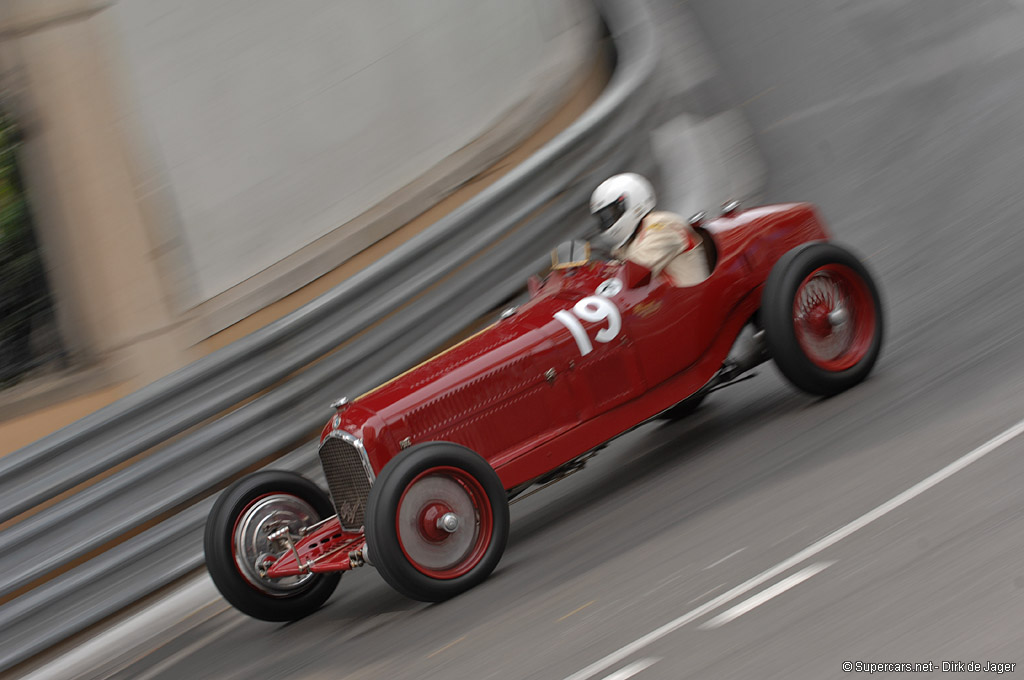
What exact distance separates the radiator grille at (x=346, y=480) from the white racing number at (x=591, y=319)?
4.07 ft

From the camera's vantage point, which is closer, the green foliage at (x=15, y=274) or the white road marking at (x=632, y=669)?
the white road marking at (x=632, y=669)

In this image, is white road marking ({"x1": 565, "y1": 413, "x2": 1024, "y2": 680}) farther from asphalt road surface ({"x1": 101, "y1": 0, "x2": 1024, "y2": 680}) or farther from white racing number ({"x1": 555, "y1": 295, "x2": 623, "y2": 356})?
white racing number ({"x1": 555, "y1": 295, "x2": 623, "y2": 356})

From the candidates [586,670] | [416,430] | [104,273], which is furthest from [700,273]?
[104,273]

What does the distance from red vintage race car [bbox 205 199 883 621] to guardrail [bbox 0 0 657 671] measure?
0.88 meters

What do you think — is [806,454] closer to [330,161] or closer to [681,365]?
[681,365]

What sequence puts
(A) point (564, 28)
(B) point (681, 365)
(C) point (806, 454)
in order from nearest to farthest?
1. (C) point (806, 454)
2. (B) point (681, 365)
3. (A) point (564, 28)

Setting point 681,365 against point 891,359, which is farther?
point 891,359

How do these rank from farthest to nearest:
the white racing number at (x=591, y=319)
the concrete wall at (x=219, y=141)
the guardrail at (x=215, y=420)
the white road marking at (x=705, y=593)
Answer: the concrete wall at (x=219, y=141) < the guardrail at (x=215, y=420) < the white racing number at (x=591, y=319) < the white road marking at (x=705, y=593)

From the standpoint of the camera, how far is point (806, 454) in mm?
5609

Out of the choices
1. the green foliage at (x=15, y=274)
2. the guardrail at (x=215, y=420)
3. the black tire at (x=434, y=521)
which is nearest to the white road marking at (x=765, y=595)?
the black tire at (x=434, y=521)

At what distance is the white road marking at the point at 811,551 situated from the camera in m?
4.06

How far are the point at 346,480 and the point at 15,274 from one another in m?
2.64

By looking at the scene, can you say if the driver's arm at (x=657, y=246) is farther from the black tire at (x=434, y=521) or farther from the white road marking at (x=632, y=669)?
the white road marking at (x=632, y=669)

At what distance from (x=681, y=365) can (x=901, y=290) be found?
7.74ft
